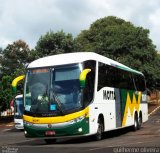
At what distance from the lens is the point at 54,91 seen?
746 inches

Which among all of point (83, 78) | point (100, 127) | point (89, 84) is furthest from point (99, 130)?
point (83, 78)

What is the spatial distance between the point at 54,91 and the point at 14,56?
64625mm

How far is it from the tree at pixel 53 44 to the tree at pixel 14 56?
26.2 meters

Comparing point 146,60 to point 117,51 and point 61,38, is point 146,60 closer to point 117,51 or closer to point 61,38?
point 117,51

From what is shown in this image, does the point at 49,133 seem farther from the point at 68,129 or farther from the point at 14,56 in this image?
the point at 14,56

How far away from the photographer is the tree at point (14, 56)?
7975 cm

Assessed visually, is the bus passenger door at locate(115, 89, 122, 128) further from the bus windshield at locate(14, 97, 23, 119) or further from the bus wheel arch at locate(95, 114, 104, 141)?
the bus windshield at locate(14, 97, 23, 119)

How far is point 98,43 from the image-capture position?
62906 mm

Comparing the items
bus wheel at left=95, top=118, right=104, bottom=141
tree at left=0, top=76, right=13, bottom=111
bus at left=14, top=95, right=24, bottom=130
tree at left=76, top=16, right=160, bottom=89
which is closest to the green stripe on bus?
bus wheel at left=95, top=118, right=104, bottom=141

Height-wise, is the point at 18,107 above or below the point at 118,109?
above

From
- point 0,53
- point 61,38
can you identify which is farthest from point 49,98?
point 0,53

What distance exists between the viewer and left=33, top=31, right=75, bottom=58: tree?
51.8 metres

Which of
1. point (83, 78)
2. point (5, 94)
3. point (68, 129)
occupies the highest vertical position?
point (5, 94)

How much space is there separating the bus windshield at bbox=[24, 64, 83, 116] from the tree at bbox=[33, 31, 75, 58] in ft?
106
